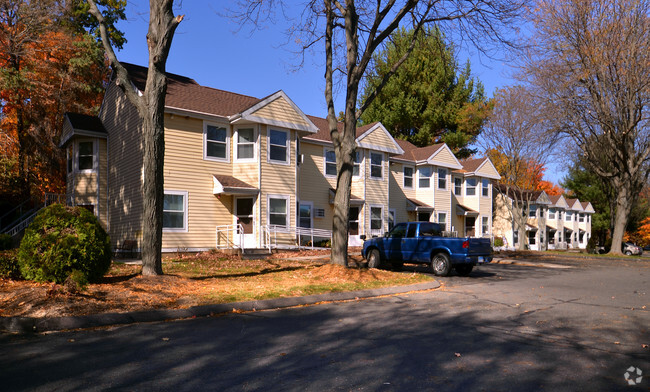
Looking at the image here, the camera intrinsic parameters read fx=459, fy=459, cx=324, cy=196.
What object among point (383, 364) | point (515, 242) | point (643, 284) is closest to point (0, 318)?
point (383, 364)

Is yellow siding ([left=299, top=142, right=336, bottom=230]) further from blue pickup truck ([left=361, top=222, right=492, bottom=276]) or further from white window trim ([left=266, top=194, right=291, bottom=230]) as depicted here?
blue pickup truck ([left=361, top=222, right=492, bottom=276])

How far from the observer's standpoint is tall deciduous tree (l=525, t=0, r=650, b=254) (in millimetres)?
24062

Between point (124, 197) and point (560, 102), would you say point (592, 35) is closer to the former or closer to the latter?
point (560, 102)

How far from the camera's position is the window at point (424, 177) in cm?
3344

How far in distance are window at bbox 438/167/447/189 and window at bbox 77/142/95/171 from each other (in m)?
23.0

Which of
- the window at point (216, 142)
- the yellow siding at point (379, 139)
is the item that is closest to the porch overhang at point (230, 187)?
the window at point (216, 142)

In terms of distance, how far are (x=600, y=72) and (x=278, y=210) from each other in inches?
762

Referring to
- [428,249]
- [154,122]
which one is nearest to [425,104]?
[428,249]

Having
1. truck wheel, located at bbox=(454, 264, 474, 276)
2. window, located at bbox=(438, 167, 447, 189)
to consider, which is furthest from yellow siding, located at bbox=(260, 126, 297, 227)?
window, located at bbox=(438, 167, 447, 189)

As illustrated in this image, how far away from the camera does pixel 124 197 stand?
2050 centimetres

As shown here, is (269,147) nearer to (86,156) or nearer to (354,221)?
(354,221)

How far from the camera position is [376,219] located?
93.5 feet

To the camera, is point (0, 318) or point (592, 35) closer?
point (0, 318)

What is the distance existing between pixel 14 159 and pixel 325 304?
24696mm
